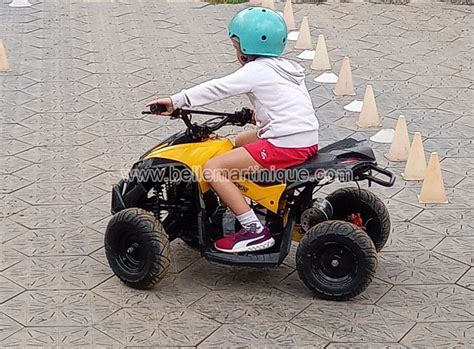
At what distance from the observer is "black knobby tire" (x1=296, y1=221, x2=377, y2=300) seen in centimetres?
489

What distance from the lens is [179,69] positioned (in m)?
9.25

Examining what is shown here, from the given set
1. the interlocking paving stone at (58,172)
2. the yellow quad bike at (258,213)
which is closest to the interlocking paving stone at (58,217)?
the interlocking paving stone at (58,172)

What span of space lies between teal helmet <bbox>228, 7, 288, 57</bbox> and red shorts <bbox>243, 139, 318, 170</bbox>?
1.66ft

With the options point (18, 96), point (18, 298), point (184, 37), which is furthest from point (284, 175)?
point (184, 37)

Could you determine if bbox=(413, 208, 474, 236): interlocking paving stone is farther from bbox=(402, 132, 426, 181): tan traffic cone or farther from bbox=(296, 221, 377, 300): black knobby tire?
bbox=(296, 221, 377, 300): black knobby tire

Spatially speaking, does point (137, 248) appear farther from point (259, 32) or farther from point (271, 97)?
point (259, 32)

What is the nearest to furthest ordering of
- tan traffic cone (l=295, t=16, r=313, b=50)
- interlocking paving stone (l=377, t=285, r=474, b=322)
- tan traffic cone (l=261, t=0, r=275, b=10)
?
interlocking paving stone (l=377, t=285, r=474, b=322) < tan traffic cone (l=295, t=16, r=313, b=50) < tan traffic cone (l=261, t=0, r=275, b=10)

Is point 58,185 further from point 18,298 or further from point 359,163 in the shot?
point 359,163

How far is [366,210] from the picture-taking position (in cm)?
545

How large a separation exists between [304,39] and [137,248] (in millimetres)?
5379

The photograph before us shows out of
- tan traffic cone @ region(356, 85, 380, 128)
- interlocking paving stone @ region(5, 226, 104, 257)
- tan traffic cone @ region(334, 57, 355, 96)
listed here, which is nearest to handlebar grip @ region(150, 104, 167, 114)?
interlocking paving stone @ region(5, 226, 104, 257)

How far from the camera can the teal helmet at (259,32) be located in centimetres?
503

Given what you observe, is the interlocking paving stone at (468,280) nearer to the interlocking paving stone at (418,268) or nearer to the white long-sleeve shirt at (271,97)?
the interlocking paving stone at (418,268)

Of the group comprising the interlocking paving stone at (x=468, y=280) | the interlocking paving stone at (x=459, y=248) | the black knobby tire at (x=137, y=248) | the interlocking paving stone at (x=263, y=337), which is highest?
the black knobby tire at (x=137, y=248)
